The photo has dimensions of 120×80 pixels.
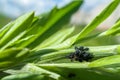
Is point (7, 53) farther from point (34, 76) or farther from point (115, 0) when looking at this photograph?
point (115, 0)

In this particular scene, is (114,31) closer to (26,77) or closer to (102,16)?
(102,16)

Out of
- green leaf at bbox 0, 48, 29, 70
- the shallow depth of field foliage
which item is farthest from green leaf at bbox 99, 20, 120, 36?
green leaf at bbox 0, 48, 29, 70

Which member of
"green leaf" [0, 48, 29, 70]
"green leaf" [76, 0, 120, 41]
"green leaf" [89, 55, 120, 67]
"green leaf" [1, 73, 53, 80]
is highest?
"green leaf" [76, 0, 120, 41]

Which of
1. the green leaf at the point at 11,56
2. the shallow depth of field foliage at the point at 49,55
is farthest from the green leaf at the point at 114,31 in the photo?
the green leaf at the point at 11,56

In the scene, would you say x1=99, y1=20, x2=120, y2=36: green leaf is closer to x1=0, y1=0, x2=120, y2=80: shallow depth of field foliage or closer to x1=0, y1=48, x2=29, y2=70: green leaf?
x1=0, y1=0, x2=120, y2=80: shallow depth of field foliage

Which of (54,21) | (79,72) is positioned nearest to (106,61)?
(79,72)

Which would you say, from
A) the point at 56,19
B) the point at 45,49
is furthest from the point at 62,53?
the point at 56,19

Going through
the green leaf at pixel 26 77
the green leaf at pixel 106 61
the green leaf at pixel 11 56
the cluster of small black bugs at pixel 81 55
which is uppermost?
the cluster of small black bugs at pixel 81 55

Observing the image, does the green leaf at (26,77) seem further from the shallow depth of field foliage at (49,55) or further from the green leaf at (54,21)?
the green leaf at (54,21)
